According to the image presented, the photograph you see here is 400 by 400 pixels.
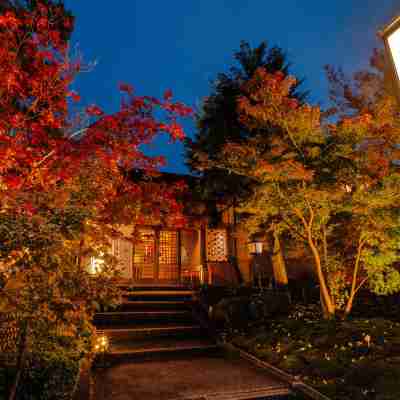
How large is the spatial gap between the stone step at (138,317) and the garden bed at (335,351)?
201 cm

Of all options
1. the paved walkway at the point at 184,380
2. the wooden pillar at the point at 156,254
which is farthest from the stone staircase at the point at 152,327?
the wooden pillar at the point at 156,254

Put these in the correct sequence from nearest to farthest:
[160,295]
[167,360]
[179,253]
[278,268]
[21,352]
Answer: [21,352] → [167,360] → [160,295] → [278,268] → [179,253]

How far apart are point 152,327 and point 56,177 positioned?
15.9ft

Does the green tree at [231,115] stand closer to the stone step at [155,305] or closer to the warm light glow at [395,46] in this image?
the stone step at [155,305]

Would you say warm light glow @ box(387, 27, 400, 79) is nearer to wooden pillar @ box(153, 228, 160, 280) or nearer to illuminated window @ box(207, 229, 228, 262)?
illuminated window @ box(207, 229, 228, 262)

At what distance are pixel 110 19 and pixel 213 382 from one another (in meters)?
120

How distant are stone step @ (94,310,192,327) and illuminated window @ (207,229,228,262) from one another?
554 centimetres

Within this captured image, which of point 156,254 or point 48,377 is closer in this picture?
point 48,377

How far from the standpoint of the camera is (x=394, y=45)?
2322mm

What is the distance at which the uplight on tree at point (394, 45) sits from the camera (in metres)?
2.29

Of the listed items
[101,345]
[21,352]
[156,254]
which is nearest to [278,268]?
[156,254]

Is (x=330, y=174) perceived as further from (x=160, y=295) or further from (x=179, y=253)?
(x=179, y=253)

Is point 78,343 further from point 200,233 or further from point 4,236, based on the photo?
point 200,233

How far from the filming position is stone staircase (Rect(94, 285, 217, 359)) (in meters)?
8.25
